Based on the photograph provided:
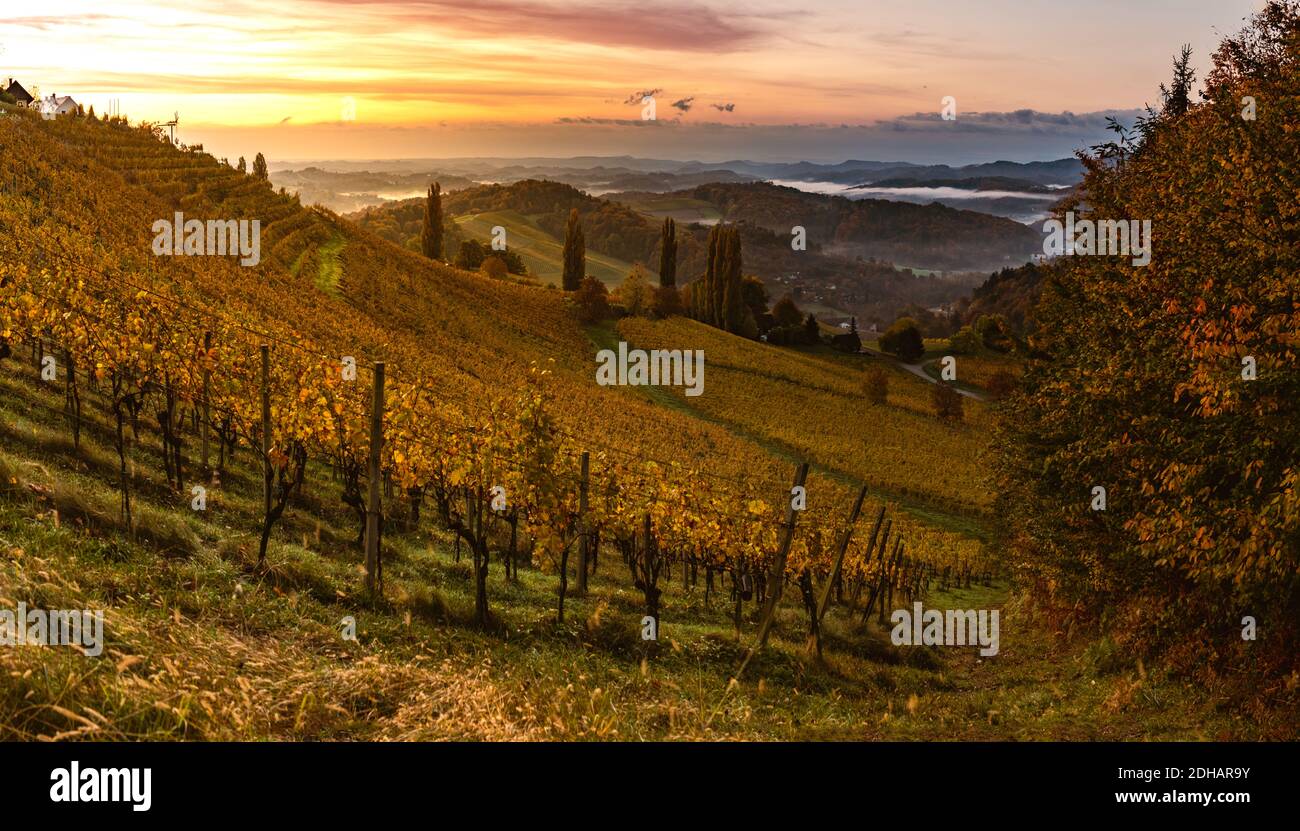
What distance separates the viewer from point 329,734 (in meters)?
7.39

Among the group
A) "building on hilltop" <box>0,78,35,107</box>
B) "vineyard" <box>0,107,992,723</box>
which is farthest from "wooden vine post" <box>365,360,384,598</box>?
"building on hilltop" <box>0,78,35,107</box>

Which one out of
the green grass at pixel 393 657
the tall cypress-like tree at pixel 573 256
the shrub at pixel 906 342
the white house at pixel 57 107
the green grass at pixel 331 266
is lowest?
the green grass at pixel 393 657

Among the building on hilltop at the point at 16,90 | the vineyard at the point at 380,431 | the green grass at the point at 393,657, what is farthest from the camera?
the building on hilltop at the point at 16,90

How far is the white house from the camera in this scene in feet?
275

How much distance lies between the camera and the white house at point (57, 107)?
83694 millimetres

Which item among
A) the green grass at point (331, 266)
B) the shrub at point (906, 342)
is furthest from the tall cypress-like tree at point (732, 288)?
the green grass at point (331, 266)

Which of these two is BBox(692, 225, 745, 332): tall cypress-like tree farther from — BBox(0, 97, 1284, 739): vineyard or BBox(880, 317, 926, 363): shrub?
BBox(0, 97, 1284, 739): vineyard

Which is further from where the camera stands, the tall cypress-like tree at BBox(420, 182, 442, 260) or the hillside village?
the tall cypress-like tree at BBox(420, 182, 442, 260)

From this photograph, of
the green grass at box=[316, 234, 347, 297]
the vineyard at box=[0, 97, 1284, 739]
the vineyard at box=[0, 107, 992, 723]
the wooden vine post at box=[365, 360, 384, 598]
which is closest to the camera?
the vineyard at box=[0, 97, 1284, 739]

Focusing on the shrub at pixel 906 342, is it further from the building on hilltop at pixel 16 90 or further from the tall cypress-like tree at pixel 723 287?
the building on hilltop at pixel 16 90

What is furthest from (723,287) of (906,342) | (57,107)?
(57,107)

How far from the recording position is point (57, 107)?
9400cm

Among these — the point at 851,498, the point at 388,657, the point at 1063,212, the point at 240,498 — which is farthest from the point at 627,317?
the point at 388,657

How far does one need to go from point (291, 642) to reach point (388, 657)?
1203 mm
